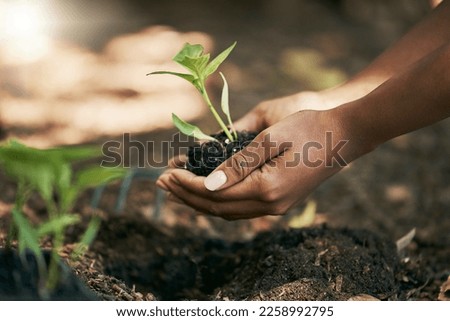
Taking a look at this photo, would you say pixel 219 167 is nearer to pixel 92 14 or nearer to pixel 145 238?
pixel 145 238

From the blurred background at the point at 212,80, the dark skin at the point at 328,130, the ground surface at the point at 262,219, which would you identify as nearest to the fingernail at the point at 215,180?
the dark skin at the point at 328,130

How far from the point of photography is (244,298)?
1.44m

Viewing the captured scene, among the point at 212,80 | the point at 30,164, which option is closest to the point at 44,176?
the point at 30,164

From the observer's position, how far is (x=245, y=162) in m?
1.54

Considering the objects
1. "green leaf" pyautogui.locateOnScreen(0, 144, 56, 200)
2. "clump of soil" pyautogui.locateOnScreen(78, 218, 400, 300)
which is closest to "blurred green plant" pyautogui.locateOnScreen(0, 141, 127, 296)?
"green leaf" pyautogui.locateOnScreen(0, 144, 56, 200)

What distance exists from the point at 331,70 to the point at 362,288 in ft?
6.47

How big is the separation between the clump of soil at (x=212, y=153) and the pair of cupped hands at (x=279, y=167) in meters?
0.04

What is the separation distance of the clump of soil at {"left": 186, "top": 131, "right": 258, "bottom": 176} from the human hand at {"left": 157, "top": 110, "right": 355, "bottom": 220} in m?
0.05

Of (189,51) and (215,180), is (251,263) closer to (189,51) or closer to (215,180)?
(215,180)

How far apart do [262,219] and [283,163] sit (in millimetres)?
898

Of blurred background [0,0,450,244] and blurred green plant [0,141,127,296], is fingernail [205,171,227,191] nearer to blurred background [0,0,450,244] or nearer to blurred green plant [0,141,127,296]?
blurred green plant [0,141,127,296]

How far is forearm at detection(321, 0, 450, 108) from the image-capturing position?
1.75 meters

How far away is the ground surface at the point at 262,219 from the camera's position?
1540 millimetres
